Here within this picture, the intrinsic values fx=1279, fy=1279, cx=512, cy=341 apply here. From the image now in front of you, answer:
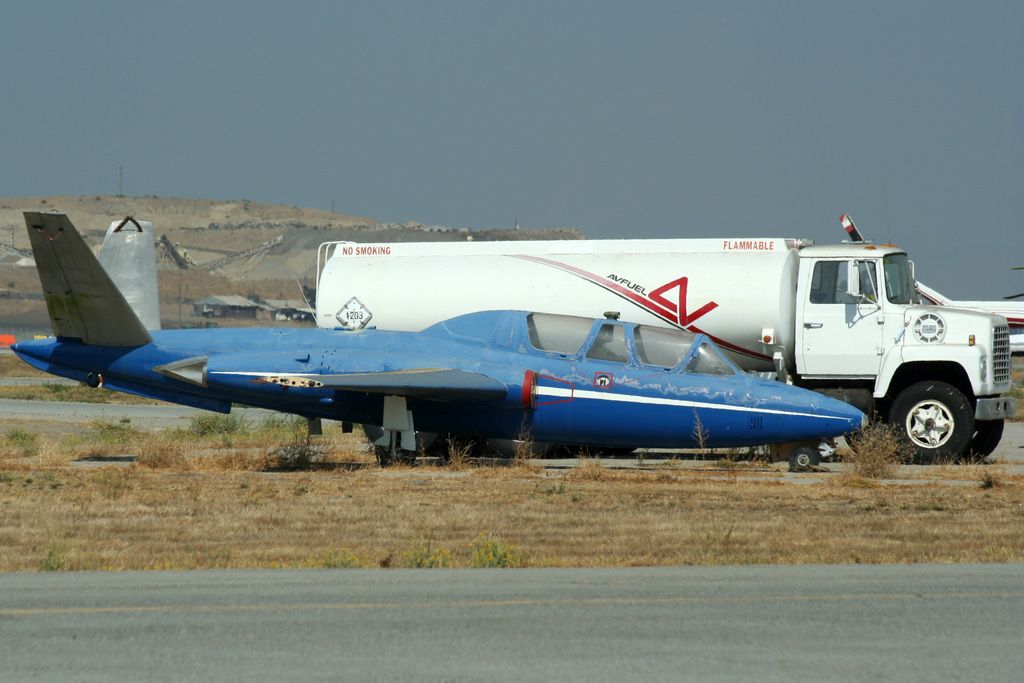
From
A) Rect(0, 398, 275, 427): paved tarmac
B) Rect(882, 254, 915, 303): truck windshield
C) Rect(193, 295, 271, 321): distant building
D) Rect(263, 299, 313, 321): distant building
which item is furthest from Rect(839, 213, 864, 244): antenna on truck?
Rect(193, 295, 271, 321): distant building

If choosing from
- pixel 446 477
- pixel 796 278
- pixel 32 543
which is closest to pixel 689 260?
pixel 796 278

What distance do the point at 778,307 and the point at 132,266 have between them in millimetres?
9770

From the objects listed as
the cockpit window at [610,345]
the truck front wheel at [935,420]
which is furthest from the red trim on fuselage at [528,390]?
the truck front wheel at [935,420]

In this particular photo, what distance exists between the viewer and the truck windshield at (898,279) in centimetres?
1882

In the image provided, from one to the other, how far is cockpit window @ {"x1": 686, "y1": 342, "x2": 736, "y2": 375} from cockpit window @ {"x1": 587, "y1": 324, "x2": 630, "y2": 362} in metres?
0.87

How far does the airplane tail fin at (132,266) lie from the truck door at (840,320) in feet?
32.0

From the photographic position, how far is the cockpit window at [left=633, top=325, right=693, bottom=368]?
1691 centimetres

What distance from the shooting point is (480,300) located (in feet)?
63.4

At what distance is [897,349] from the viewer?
18547mm

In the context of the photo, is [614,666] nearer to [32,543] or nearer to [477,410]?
[32,543]

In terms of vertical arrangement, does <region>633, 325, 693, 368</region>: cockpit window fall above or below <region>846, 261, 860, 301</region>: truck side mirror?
below

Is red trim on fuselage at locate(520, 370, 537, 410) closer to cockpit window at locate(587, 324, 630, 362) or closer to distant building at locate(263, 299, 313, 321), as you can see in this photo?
cockpit window at locate(587, 324, 630, 362)

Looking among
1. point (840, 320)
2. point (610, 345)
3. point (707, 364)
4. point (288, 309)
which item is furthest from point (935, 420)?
point (288, 309)

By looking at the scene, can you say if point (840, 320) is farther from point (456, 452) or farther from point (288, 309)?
point (288, 309)
